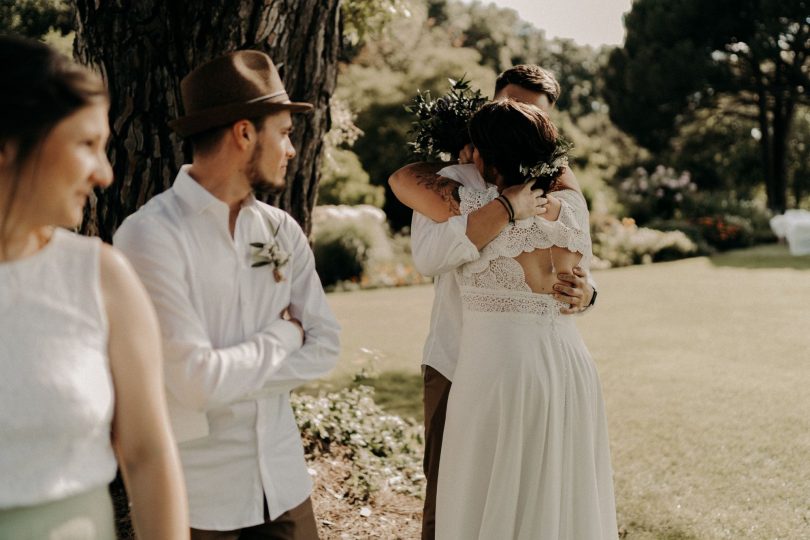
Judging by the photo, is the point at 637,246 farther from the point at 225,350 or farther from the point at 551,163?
the point at 225,350

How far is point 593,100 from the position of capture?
44.2 meters

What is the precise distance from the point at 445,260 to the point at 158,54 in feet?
4.71

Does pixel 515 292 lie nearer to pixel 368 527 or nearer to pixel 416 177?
pixel 416 177

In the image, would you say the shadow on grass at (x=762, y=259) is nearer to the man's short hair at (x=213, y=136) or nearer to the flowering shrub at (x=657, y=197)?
the flowering shrub at (x=657, y=197)

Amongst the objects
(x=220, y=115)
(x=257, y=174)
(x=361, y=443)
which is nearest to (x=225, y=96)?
(x=220, y=115)

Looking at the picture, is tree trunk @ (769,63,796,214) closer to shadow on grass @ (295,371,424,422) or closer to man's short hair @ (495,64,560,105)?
shadow on grass @ (295,371,424,422)

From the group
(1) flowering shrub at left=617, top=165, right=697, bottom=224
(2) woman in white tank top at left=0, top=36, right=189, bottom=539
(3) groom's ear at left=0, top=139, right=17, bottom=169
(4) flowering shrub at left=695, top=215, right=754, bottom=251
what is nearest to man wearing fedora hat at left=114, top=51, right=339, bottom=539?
(2) woman in white tank top at left=0, top=36, right=189, bottom=539

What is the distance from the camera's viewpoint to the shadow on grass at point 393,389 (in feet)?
22.7

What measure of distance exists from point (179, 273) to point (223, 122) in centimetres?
43

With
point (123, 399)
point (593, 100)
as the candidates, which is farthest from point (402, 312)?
point (593, 100)

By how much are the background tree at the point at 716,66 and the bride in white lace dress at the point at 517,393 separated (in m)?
26.7

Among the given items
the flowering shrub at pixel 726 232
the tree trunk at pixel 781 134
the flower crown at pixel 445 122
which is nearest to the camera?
the flower crown at pixel 445 122

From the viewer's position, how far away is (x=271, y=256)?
7.04 ft

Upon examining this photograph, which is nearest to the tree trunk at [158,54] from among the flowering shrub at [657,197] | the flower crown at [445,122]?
the flower crown at [445,122]
